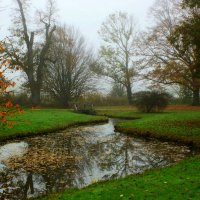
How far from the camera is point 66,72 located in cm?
4944

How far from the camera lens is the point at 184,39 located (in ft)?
62.5

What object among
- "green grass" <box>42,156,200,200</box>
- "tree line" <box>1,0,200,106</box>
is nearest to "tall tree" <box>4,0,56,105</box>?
"tree line" <box>1,0,200,106</box>

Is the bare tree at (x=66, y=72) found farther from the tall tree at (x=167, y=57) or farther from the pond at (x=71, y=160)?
the pond at (x=71, y=160)

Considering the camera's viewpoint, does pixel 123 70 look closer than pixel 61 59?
No

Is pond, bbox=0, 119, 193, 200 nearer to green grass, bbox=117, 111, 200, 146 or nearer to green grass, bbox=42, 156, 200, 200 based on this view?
green grass, bbox=117, 111, 200, 146

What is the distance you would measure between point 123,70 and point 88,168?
42.9 meters

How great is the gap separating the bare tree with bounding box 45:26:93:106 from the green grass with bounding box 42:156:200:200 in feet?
127

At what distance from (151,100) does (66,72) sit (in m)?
19.4

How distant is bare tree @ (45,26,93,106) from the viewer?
48.8m

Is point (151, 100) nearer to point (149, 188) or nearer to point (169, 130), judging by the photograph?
point (169, 130)

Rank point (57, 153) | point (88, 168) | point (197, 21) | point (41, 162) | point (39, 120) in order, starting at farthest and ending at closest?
point (39, 120)
point (197, 21)
point (57, 153)
point (41, 162)
point (88, 168)

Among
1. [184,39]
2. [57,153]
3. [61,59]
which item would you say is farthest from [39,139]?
[61,59]

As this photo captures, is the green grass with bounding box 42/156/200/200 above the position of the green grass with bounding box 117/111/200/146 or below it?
below

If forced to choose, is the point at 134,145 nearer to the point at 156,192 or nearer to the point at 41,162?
the point at 41,162
